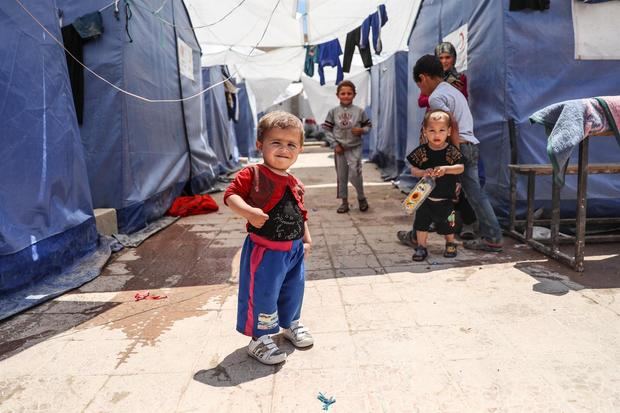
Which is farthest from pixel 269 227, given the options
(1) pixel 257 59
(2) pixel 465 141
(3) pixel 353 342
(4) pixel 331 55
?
(1) pixel 257 59

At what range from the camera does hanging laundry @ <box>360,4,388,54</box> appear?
23.7 ft

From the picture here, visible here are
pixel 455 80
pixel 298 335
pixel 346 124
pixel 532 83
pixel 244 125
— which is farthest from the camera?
pixel 244 125

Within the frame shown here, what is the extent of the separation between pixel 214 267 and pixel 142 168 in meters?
2.23

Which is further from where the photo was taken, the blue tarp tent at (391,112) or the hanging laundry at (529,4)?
the blue tarp tent at (391,112)

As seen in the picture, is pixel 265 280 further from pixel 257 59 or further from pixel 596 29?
pixel 257 59

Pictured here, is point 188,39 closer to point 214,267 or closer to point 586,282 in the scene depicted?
point 214,267

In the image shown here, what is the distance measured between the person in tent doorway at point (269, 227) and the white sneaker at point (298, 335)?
120mm

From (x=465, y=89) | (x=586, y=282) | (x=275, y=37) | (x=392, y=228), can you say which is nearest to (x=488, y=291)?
(x=586, y=282)

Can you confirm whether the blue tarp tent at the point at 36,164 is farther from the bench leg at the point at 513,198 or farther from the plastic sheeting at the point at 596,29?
the plastic sheeting at the point at 596,29

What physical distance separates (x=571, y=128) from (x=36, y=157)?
12.9ft

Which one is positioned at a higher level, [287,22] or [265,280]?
[287,22]

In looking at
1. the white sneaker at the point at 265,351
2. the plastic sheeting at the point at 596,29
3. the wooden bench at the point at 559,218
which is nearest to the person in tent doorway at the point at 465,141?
the wooden bench at the point at 559,218

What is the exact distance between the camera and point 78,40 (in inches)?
196

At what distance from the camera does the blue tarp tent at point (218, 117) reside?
10.4 metres
